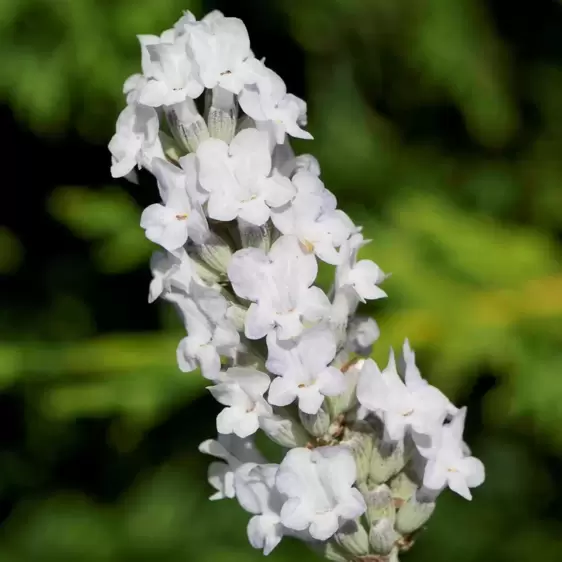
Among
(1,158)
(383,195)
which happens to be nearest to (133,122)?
(383,195)

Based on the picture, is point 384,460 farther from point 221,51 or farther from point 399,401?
point 221,51

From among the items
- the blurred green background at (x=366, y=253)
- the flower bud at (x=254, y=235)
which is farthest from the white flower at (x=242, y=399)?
the blurred green background at (x=366, y=253)

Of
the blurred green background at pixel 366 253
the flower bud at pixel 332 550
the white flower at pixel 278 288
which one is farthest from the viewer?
the blurred green background at pixel 366 253

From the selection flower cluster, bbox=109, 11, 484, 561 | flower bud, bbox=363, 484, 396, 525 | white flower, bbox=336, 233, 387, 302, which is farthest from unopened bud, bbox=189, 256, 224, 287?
flower bud, bbox=363, 484, 396, 525

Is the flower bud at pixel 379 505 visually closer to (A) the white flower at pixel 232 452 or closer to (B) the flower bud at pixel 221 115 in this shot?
(A) the white flower at pixel 232 452

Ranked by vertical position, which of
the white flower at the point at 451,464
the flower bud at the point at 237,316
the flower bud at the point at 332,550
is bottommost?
the flower bud at the point at 332,550

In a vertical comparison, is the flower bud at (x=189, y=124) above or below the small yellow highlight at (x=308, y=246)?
above

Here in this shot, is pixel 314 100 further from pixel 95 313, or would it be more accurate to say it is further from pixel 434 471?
pixel 434 471
